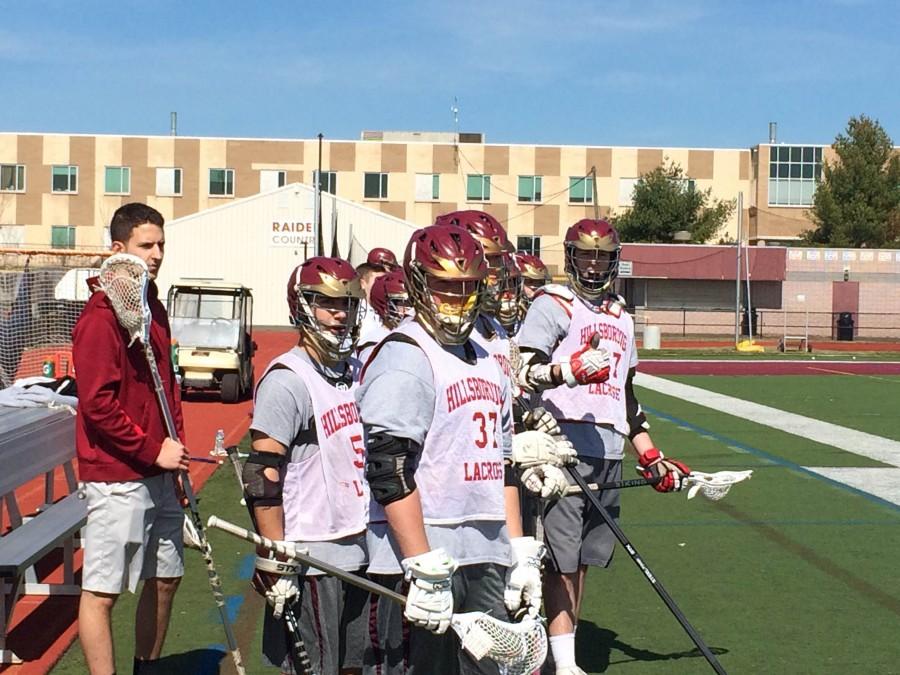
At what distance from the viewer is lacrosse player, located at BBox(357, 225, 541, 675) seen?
139 inches

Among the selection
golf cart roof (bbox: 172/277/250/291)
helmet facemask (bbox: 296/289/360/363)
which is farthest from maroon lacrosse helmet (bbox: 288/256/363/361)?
golf cart roof (bbox: 172/277/250/291)

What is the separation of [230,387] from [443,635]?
15956mm

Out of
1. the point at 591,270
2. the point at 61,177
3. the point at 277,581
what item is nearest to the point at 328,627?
the point at 277,581

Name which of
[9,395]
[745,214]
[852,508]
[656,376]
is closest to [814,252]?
[745,214]

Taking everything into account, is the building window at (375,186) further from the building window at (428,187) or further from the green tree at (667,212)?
the green tree at (667,212)

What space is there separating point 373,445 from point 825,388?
20.5 metres

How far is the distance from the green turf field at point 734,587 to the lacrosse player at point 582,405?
0.55m

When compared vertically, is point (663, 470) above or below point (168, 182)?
below

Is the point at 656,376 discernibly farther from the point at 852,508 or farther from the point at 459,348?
the point at 459,348

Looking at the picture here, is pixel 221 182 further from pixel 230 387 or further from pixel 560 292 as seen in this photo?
pixel 560 292

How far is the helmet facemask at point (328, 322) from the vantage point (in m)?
4.50

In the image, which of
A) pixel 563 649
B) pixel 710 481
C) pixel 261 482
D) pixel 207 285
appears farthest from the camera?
pixel 207 285

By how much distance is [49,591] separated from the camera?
7.25m

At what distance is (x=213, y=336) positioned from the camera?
65.6 feet
